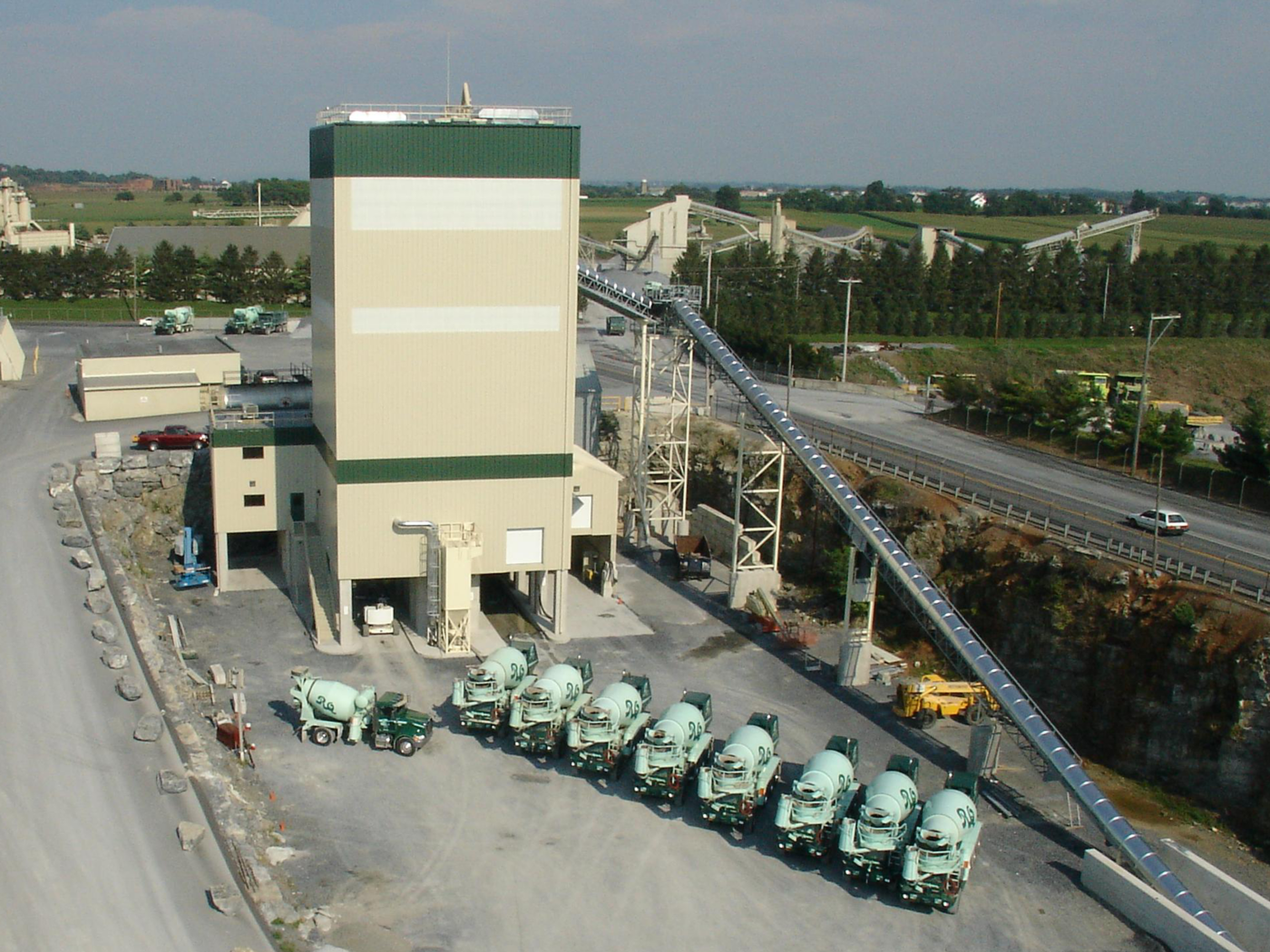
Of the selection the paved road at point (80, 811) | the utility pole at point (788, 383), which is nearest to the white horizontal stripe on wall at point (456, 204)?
the paved road at point (80, 811)

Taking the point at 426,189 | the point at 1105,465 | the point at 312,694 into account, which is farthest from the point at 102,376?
the point at 1105,465

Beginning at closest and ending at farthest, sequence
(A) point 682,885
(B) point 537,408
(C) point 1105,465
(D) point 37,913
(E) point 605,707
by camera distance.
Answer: (D) point 37,913 < (A) point 682,885 < (E) point 605,707 < (B) point 537,408 < (C) point 1105,465

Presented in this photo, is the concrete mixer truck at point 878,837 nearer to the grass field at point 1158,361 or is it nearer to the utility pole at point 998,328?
the grass field at point 1158,361

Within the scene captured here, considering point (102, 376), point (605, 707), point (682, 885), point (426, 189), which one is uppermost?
point (426, 189)

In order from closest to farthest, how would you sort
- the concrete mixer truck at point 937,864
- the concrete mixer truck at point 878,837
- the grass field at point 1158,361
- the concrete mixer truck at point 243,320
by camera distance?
the concrete mixer truck at point 937,864
the concrete mixer truck at point 878,837
the concrete mixer truck at point 243,320
the grass field at point 1158,361

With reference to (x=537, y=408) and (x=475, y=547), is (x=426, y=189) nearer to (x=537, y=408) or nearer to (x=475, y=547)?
(x=537, y=408)

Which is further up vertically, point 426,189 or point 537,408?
Result: point 426,189

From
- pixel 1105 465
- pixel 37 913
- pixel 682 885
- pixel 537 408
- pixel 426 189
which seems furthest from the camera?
pixel 1105 465

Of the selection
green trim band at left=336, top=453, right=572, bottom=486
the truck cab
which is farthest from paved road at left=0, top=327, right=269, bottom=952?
green trim band at left=336, top=453, right=572, bottom=486
